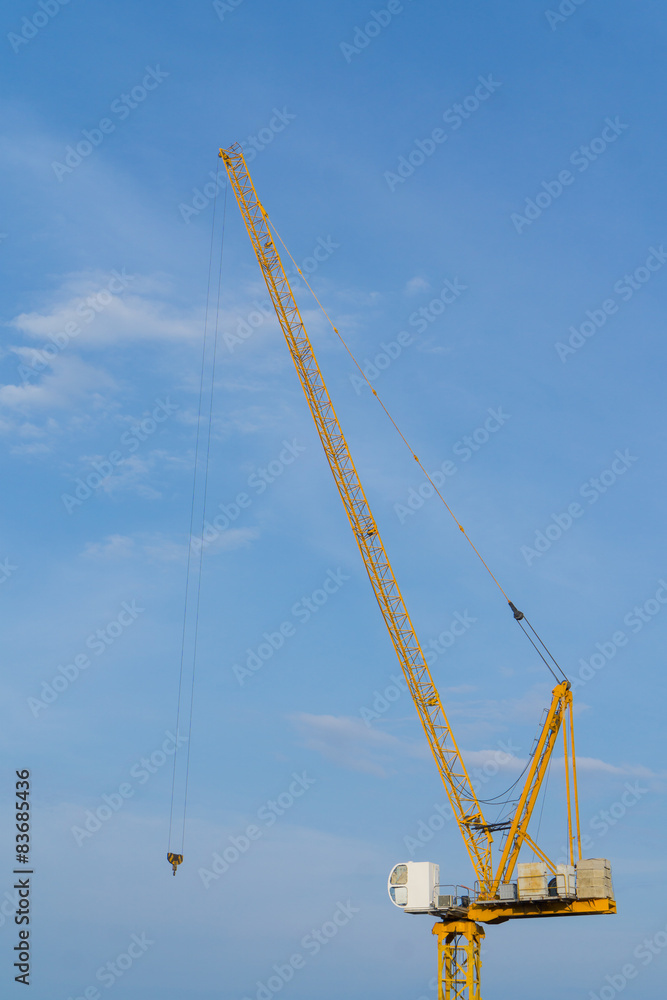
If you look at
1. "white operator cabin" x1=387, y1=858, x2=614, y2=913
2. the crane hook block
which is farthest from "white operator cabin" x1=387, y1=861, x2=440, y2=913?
the crane hook block

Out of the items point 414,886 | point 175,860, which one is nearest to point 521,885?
point 414,886

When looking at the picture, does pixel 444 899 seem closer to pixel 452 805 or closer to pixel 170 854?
pixel 452 805

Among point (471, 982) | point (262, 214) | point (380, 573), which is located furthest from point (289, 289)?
point (471, 982)

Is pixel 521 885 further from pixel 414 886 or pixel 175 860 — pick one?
pixel 175 860

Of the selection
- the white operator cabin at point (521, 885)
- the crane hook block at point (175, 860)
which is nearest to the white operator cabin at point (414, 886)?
the white operator cabin at point (521, 885)

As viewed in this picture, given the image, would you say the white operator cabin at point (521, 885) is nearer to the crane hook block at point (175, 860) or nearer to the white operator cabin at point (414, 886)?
the white operator cabin at point (414, 886)

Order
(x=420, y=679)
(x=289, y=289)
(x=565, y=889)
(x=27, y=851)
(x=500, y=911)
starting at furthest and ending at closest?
(x=289, y=289), (x=420, y=679), (x=500, y=911), (x=565, y=889), (x=27, y=851)

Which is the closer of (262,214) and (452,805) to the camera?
(452,805)

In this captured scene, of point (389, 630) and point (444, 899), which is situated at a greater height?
point (389, 630)

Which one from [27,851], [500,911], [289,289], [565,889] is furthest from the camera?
[289,289]

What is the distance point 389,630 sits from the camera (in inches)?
4478

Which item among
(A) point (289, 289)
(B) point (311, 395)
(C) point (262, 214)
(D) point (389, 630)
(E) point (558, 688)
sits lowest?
(E) point (558, 688)

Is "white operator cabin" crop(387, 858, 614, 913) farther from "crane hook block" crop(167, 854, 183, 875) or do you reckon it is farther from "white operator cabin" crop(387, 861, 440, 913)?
"crane hook block" crop(167, 854, 183, 875)

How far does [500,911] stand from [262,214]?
8122 centimetres
